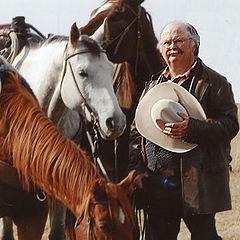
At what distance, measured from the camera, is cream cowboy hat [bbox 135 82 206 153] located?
2521 mm

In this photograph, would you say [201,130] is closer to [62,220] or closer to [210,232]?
[210,232]

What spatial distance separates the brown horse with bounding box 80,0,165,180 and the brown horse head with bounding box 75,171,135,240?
86.4 inches

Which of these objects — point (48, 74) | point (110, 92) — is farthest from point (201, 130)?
point (48, 74)

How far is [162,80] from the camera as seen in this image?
108 inches

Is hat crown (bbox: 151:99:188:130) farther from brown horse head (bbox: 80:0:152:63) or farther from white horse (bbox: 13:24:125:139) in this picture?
brown horse head (bbox: 80:0:152:63)

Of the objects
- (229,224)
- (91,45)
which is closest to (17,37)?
(91,45)

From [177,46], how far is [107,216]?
954 mm

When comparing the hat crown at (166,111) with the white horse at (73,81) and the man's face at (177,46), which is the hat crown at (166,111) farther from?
the white horse at (73,81)

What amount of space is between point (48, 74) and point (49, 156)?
157 centimetres

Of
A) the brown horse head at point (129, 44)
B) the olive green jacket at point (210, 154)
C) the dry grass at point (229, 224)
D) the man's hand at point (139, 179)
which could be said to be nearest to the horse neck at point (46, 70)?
the brown horse head at point (129, 44)

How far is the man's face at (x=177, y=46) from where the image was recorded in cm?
255

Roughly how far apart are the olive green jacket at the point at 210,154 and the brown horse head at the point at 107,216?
1.41ft

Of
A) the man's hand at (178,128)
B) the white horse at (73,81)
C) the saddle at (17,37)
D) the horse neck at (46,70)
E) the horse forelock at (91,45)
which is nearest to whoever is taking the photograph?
the man's hand at (178,128)

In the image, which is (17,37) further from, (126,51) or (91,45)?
(126,51)
